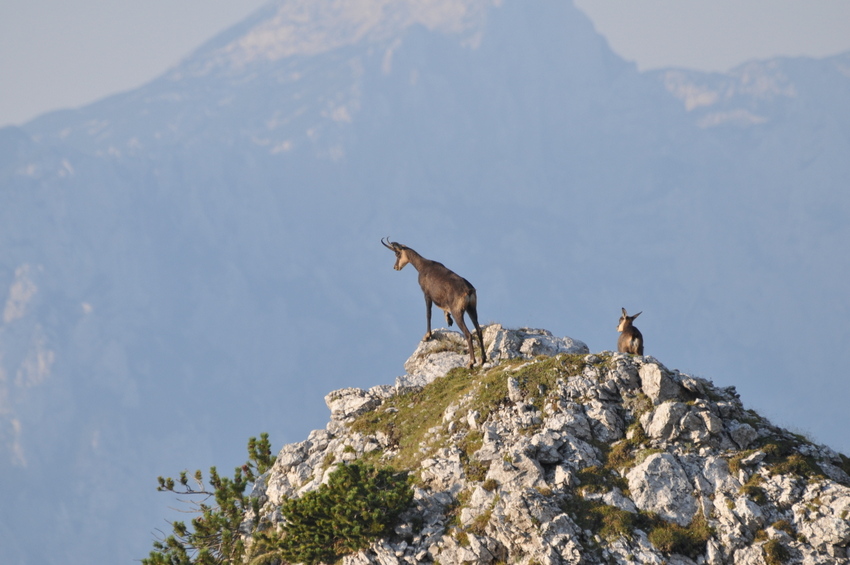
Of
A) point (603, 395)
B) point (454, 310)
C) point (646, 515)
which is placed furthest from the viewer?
point (454, 310)

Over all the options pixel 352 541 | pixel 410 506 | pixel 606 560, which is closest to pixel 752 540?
pixel 606 560

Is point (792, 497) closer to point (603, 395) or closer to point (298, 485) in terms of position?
point (603, 395)

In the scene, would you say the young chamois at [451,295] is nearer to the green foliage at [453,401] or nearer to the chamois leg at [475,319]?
the chamois leg at [475,319]

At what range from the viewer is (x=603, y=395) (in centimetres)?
2189

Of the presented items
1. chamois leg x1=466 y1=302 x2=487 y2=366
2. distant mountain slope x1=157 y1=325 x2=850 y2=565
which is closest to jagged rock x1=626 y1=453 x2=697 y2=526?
distant mountain slope x1=157 y1=325 x2=850 y2=565

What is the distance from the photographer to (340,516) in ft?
62.6

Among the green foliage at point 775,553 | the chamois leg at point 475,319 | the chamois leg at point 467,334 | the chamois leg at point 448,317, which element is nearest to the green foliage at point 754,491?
the green foliage at point 775,553

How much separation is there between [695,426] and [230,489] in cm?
1293

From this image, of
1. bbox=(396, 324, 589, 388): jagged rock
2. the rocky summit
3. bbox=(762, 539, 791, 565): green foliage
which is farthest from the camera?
bbox=(396, 324, 589, 388): jagged rock

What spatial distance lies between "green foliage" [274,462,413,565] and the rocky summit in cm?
40

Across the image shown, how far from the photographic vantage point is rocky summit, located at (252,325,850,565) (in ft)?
58.2

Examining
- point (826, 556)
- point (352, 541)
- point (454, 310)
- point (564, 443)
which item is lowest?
point (826, 556)

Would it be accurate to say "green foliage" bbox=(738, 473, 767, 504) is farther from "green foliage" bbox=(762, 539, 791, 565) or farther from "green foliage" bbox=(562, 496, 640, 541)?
"green foliage" bbox=(562, 496, 640, 541)

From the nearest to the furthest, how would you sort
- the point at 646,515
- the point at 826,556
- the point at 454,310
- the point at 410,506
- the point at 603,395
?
1. the point at 826,556
2. the point at 646,515
3. the point at 410,506
4. the point at 603,395
5. the point at 454,310
